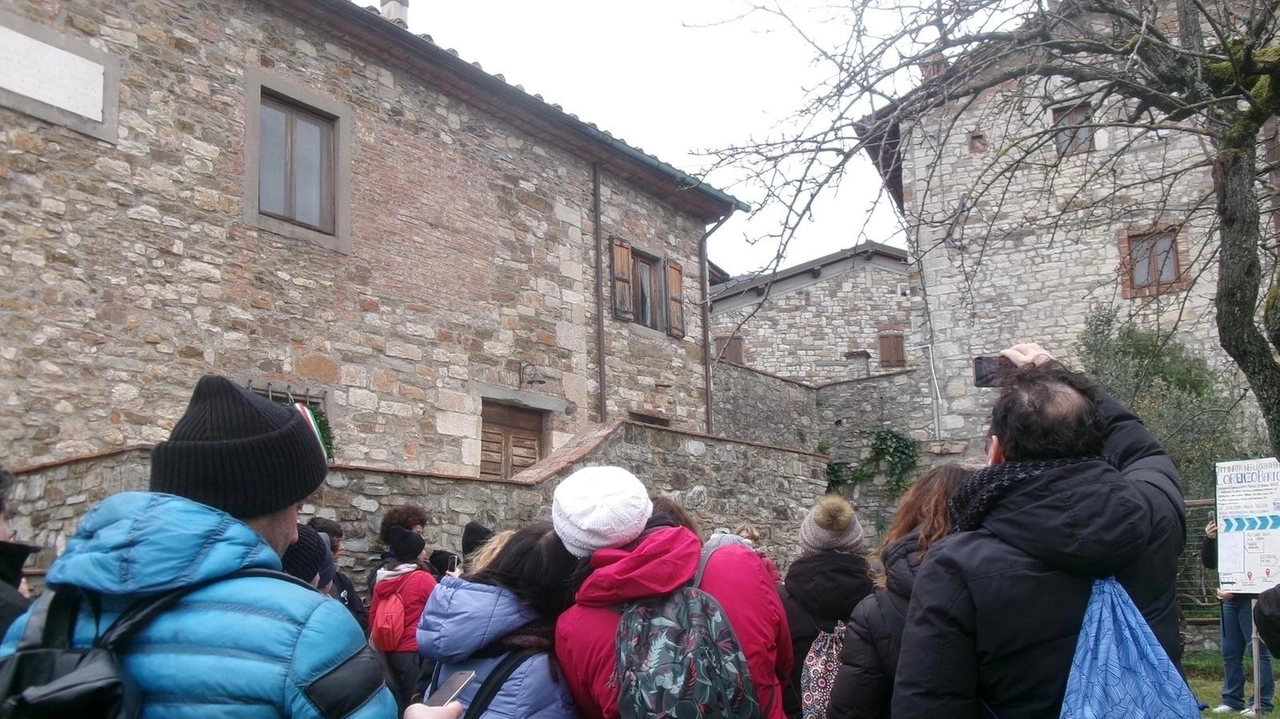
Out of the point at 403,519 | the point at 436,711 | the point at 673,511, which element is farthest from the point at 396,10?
the point at 436,711

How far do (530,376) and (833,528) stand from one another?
772 centimetres

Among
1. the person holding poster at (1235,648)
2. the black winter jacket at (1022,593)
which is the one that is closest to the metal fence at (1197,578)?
the person holding poster at (1235,648)

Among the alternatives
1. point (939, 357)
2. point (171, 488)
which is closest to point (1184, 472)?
point (939, 357)

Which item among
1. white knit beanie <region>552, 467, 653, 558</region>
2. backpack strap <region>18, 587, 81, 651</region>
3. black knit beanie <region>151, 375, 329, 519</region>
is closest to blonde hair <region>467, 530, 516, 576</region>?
white knit beanie <region>552, 467, 653, 558</region>

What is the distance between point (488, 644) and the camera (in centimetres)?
257

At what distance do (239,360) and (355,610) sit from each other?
355 centimetres

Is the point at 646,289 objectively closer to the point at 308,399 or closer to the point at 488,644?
the point at 308,399

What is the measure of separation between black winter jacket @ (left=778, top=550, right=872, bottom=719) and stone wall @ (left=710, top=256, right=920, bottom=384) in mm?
18465

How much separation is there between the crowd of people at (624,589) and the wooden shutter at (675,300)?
33.9 feet

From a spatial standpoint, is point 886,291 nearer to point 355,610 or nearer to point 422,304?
point 422,304

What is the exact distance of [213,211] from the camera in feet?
28.5

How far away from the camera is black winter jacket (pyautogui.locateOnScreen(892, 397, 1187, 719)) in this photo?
86.2 inches

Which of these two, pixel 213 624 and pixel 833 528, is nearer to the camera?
pixel 213 624

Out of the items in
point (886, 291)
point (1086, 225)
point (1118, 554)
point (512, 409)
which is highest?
point (886, 291)
